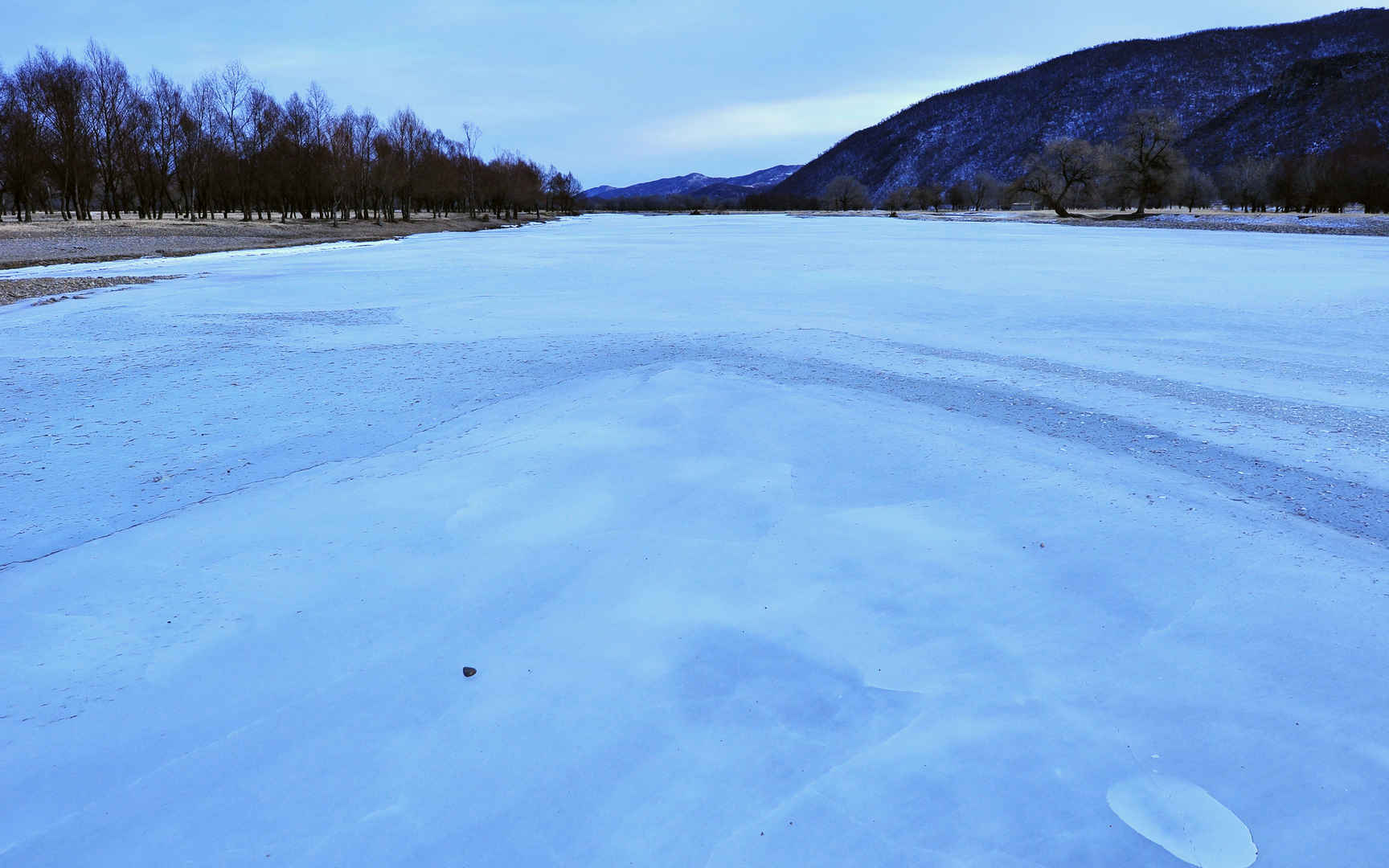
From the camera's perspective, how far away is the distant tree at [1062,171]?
2579 inches

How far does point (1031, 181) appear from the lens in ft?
223

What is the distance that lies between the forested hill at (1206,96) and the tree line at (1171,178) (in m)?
42.4

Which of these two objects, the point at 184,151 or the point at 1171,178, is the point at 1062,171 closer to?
the point at 1171,178

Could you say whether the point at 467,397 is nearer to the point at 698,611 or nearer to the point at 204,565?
the point at 204,565

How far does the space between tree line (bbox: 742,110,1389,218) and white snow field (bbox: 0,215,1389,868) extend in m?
60.4

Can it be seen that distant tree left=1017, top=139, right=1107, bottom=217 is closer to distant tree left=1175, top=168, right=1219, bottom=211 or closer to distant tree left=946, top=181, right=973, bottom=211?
distant tree left=1175, top=168, right=1219, bottom=211

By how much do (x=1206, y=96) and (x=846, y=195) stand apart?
247ft

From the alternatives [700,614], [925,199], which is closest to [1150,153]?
[925,199]

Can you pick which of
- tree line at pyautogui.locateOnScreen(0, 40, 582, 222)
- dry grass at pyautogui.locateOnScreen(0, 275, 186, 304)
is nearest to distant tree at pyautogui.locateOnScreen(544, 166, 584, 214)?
tree line at pyautogui.locateOnScreen(0, 40, 582, 222)

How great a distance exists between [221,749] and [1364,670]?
3.98 m

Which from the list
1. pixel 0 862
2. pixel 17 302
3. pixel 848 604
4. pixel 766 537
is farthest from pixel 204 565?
pixel 17 302

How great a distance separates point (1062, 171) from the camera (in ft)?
223

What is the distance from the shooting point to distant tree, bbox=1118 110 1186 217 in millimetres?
57531

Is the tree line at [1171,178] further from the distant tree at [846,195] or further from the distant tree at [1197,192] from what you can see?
the distant tree at [846,195]
